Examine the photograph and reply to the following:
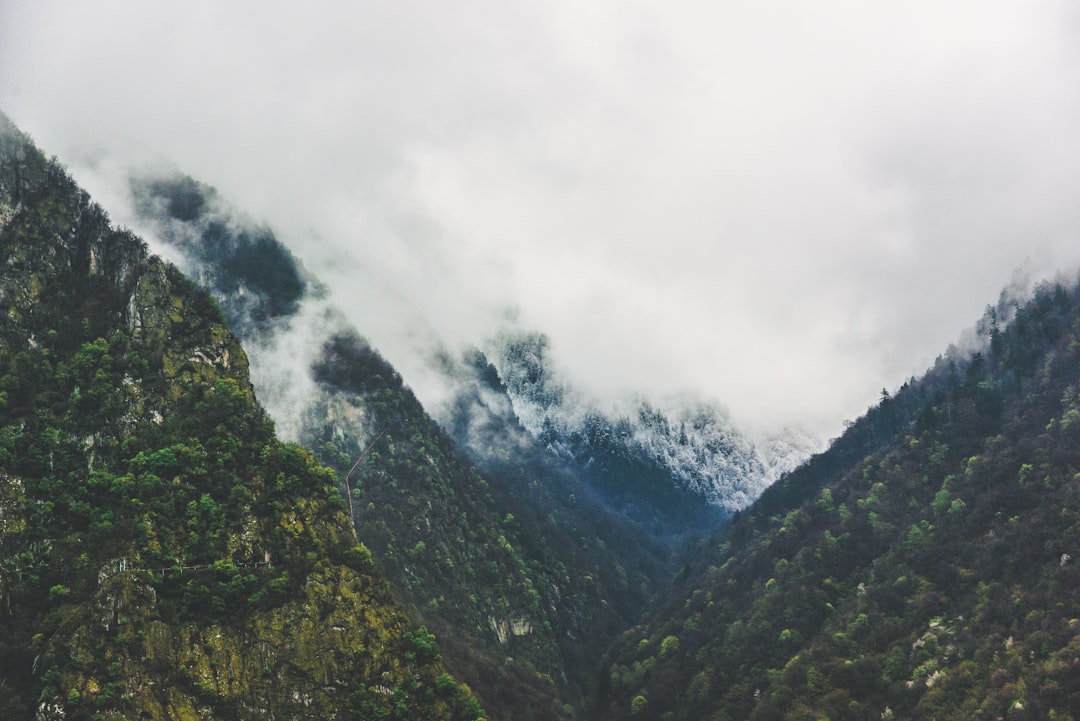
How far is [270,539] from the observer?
144250mm

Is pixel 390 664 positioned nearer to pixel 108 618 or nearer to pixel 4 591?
pixel 108 618

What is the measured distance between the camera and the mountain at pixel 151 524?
383 ft

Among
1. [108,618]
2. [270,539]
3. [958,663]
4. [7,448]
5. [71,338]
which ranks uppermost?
[71,338]

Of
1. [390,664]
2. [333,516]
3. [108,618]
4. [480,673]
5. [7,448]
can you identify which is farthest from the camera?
[480,673]

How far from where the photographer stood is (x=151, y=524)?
133m

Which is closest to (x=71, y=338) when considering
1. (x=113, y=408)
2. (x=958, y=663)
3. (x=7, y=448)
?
(x=113, y=408)

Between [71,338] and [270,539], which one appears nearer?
[270,539]

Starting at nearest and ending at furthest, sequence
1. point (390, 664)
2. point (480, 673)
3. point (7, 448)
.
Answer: point (7, 448) < point (390, 664) < point (480, 673)

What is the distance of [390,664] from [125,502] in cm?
5728

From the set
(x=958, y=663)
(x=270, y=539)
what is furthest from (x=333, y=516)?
(x=958, y=663)

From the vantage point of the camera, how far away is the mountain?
4596 inches

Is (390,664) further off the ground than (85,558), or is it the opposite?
(85,558)

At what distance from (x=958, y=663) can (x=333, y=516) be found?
492 ft

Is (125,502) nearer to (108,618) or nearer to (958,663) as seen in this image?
(108,618)
